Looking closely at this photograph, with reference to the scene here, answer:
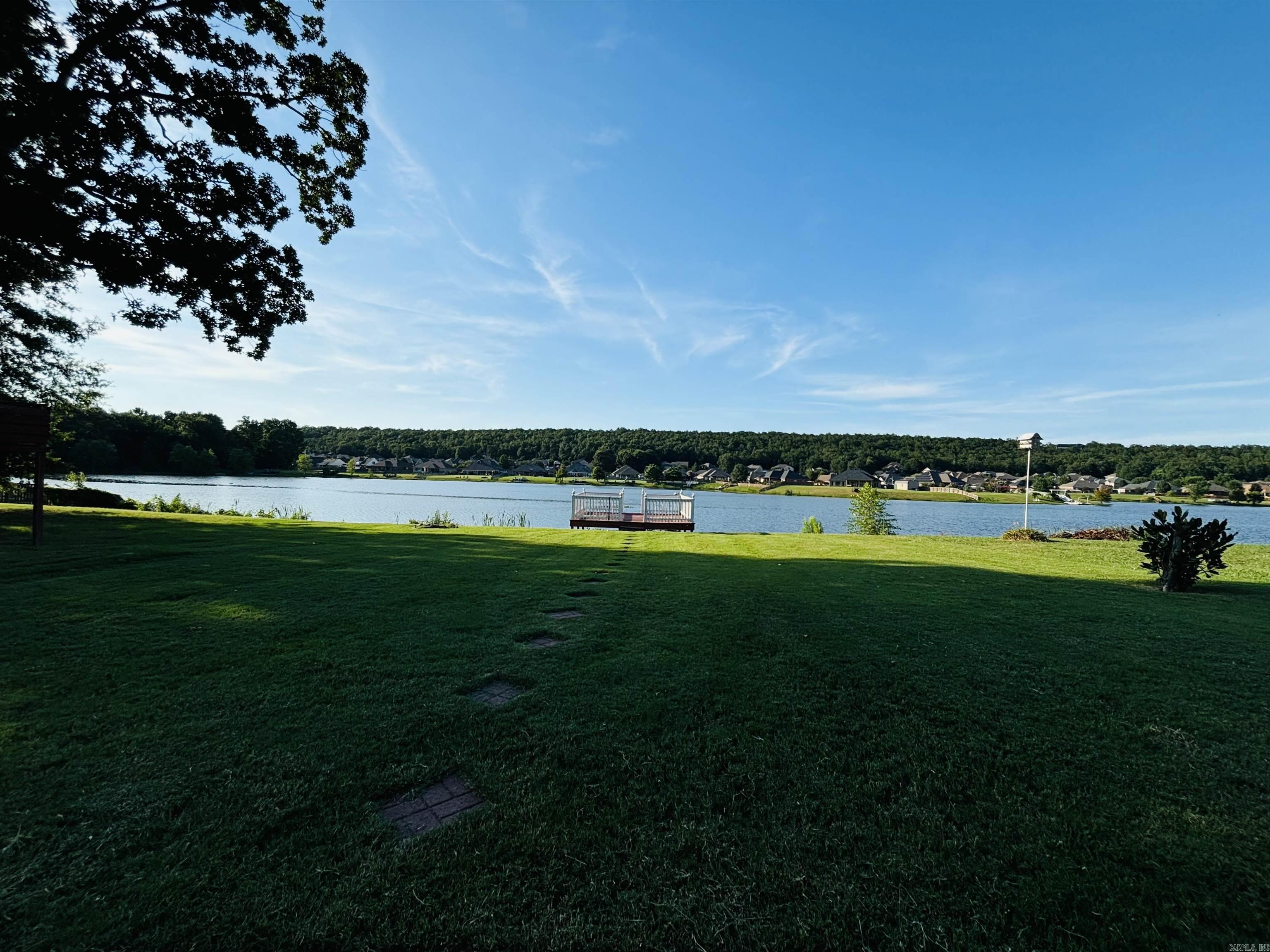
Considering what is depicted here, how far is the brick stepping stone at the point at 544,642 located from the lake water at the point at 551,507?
1479 cm

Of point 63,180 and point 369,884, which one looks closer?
point 369,884

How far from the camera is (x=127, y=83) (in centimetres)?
773

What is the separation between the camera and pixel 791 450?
9800cm

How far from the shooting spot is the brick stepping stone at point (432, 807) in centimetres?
203

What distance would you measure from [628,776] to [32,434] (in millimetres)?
10513

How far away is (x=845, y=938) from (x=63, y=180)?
12.1m

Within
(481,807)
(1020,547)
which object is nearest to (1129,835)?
→ (481,807)

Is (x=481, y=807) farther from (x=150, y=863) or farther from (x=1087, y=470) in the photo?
(x=1087, y=470)

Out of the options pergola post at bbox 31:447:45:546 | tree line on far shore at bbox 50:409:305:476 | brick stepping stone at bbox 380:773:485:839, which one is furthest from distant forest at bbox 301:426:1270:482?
brick stepping stone at bbox 380:773:485:839

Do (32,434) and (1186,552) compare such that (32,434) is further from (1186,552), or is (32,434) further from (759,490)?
(759,490)

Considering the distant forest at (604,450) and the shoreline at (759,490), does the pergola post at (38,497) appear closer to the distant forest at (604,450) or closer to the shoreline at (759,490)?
the shoreline at (759,490)

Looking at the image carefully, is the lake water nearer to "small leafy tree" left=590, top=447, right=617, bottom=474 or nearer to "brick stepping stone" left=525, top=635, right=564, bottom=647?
"brick stepping stone" left=525, top=635, right=564, bottom=647

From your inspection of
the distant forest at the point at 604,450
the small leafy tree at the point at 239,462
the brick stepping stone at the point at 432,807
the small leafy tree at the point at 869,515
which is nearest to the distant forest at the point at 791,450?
the distant forest at the point at 604,450

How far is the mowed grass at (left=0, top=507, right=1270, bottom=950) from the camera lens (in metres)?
1.60
